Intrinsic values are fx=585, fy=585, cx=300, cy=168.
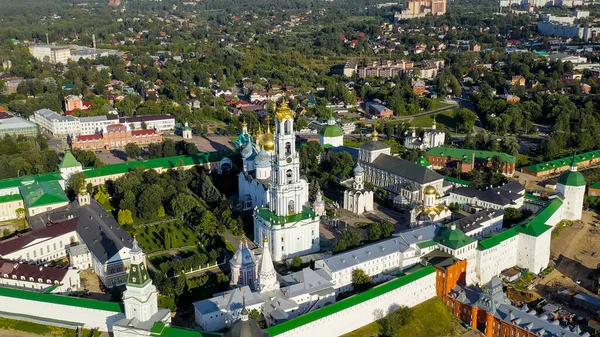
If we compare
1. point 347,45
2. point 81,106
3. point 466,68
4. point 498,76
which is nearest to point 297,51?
point 347,45

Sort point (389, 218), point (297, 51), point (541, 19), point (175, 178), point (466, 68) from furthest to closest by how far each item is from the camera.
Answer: point (541, 19), point (297, 51), point (466, 68), point (175, 178), point (389, 218)

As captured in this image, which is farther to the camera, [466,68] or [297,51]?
[297,51]

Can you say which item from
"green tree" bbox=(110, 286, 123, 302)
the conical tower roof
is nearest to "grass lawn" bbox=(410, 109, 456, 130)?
the conical tower roof

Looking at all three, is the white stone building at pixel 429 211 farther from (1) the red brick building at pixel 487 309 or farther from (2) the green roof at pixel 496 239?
(1) the red brick building at pixel 487 309

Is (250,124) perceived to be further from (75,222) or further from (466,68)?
(466,68)

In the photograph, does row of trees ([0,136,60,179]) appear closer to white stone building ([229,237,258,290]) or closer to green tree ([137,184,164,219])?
green tree ([137,184,164,219])

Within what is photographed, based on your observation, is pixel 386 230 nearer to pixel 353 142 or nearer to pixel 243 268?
pixel 243 268

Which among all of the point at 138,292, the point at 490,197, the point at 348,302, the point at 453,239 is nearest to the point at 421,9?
the point at 490,197
